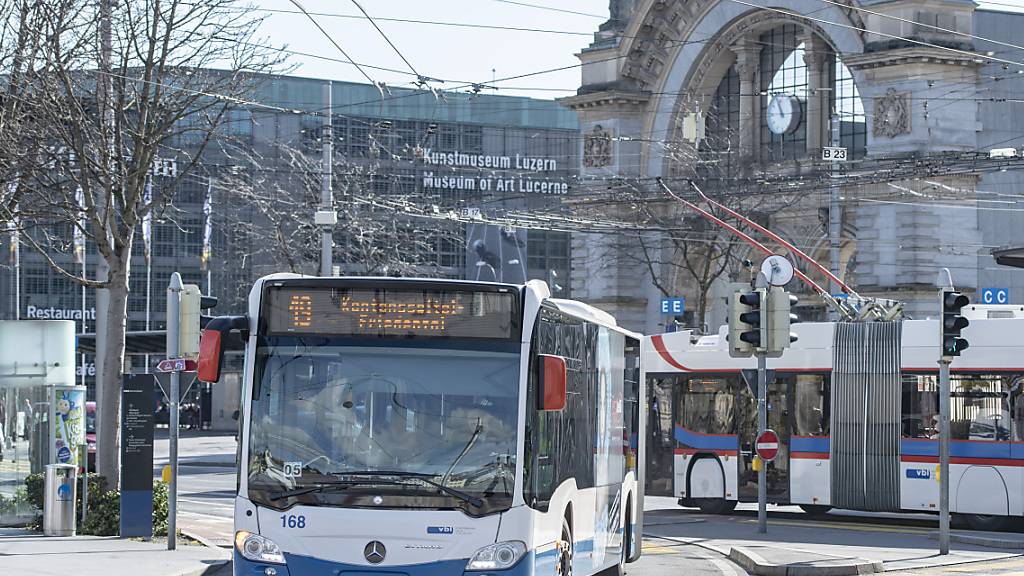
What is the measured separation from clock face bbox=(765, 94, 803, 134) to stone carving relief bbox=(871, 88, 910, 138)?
536 centimetres

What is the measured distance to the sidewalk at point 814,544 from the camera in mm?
17578

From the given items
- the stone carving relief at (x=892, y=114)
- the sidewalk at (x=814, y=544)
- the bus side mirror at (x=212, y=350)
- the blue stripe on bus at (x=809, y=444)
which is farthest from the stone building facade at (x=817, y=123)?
the bus side mirror at (x=212, y=350)

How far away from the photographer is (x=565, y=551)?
12578 mm

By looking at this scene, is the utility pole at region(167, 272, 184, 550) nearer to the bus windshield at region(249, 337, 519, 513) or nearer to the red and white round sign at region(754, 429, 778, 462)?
the bus windshield at region(249, 337, 519, 513)

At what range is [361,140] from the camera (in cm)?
8219

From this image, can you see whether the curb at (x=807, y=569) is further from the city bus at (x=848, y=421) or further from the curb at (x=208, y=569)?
the curb at (x=208, y=569)

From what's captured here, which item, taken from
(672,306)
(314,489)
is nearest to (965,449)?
(314,489)

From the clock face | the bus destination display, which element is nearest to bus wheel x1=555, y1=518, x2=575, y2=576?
the bus destination display

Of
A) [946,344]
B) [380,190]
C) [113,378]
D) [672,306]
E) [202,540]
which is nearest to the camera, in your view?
[946,344]

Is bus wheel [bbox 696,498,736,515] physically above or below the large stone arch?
below

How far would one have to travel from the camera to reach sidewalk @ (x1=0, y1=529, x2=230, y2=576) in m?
16.5

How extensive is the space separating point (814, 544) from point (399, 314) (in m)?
10.9

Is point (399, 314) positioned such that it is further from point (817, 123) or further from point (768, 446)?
point (817, 123)

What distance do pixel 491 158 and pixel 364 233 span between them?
41790mm
